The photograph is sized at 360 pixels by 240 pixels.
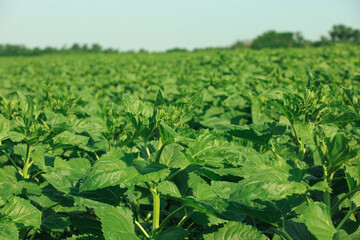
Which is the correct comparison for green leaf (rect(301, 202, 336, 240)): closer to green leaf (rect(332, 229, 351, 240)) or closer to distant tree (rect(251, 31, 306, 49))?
green leaf (rect(332, 229, 351, 240))

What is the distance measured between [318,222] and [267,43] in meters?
40.1

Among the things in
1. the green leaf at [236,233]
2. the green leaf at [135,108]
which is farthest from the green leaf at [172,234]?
the green leaf at [135,108]

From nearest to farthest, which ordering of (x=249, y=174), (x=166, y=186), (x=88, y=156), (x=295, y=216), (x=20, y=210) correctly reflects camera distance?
(x=249, y=174), (x=166, y=186), (x=20, y=210), (x=295, y=216), (x=88, y=156)

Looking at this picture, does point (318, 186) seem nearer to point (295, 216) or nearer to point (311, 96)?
Result: point (295, 216)

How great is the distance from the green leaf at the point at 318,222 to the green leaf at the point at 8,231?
4.89 ft

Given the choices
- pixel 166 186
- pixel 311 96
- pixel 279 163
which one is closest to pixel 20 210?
pixel 166 186

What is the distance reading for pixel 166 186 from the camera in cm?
159

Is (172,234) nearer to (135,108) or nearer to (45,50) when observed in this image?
(135,108)

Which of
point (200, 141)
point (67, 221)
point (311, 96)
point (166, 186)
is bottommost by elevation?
point (67, 221)

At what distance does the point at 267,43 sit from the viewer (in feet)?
127

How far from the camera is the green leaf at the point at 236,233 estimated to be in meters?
1.67

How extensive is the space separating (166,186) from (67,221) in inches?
38.3

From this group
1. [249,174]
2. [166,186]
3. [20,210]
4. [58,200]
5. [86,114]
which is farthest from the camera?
[86,114]

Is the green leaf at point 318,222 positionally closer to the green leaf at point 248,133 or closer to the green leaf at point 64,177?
the green leaf at point 248,133
